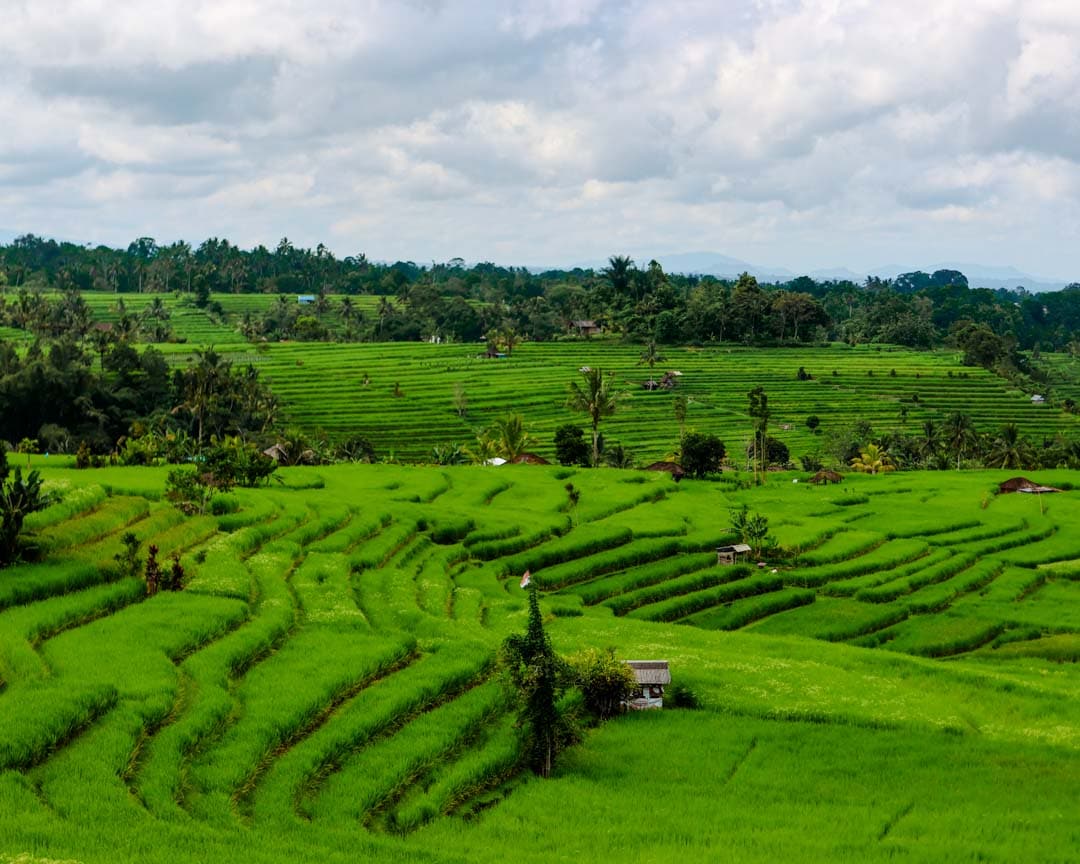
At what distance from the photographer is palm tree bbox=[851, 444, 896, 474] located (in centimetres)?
7812

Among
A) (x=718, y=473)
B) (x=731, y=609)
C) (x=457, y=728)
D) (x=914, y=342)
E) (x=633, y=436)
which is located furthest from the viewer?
(x=914, y=342)

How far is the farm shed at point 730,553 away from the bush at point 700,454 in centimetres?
2399

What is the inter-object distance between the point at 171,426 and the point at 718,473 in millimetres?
37042

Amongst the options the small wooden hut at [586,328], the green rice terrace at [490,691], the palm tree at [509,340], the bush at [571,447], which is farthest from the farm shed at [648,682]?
the small wooden hut at [586,328]

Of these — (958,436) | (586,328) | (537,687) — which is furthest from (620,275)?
(537,687)

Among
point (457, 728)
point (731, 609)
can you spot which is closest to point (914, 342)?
point (731, 609)

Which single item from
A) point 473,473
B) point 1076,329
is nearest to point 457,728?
point 473,473

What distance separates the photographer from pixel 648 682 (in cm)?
2477

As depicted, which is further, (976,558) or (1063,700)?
(976,558)

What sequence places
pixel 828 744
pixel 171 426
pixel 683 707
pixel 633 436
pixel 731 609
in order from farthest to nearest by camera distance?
pixel 633 436
pixel 171 426
pixel 731 609
pixel 683 707
pixel 828 744

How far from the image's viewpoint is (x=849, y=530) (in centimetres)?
5141

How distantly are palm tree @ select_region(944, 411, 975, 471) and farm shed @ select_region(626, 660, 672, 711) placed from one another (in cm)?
6185

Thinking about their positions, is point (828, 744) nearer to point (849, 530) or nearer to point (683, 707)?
point (683, 707)

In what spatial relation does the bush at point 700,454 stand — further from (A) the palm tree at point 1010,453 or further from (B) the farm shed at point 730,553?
(B) the farm shed at point 730,553
